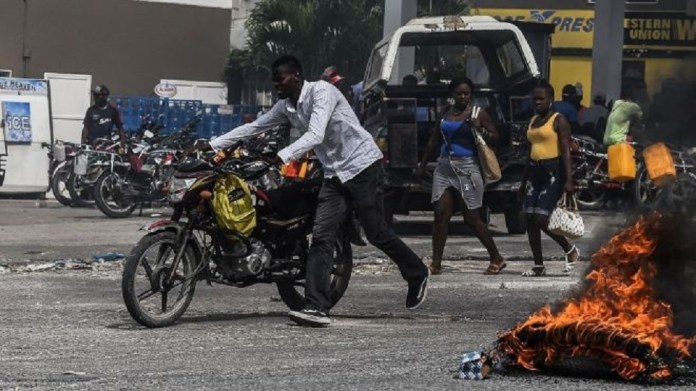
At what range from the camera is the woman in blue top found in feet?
43.7

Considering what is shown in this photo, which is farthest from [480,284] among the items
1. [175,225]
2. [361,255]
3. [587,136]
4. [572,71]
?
A: [572,71]

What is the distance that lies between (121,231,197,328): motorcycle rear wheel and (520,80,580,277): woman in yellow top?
431cm

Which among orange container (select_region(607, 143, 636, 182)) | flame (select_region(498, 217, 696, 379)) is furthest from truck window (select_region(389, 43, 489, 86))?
flame (select_region(498, 217, 696, 379))

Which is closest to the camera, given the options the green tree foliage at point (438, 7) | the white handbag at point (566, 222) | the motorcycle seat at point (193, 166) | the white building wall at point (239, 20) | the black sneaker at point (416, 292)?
the motorcycle seat at point (193, 166)

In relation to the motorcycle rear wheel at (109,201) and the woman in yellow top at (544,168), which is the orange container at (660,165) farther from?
the motorcycle rear wheel at (109,201)

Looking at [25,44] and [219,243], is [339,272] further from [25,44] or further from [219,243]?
[25,44]

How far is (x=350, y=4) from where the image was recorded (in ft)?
121

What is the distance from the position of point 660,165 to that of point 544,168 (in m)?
5.28

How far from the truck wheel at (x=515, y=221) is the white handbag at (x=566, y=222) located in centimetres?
484

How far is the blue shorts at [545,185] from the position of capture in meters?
13.1

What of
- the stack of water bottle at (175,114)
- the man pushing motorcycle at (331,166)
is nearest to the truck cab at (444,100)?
the man pushing motorcycle at (331,166)

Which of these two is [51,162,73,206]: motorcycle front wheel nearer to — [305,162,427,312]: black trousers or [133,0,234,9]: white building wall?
[305,162,427,312]: black trousers

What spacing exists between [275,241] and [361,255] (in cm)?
482

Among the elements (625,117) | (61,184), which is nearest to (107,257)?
(625,117)
